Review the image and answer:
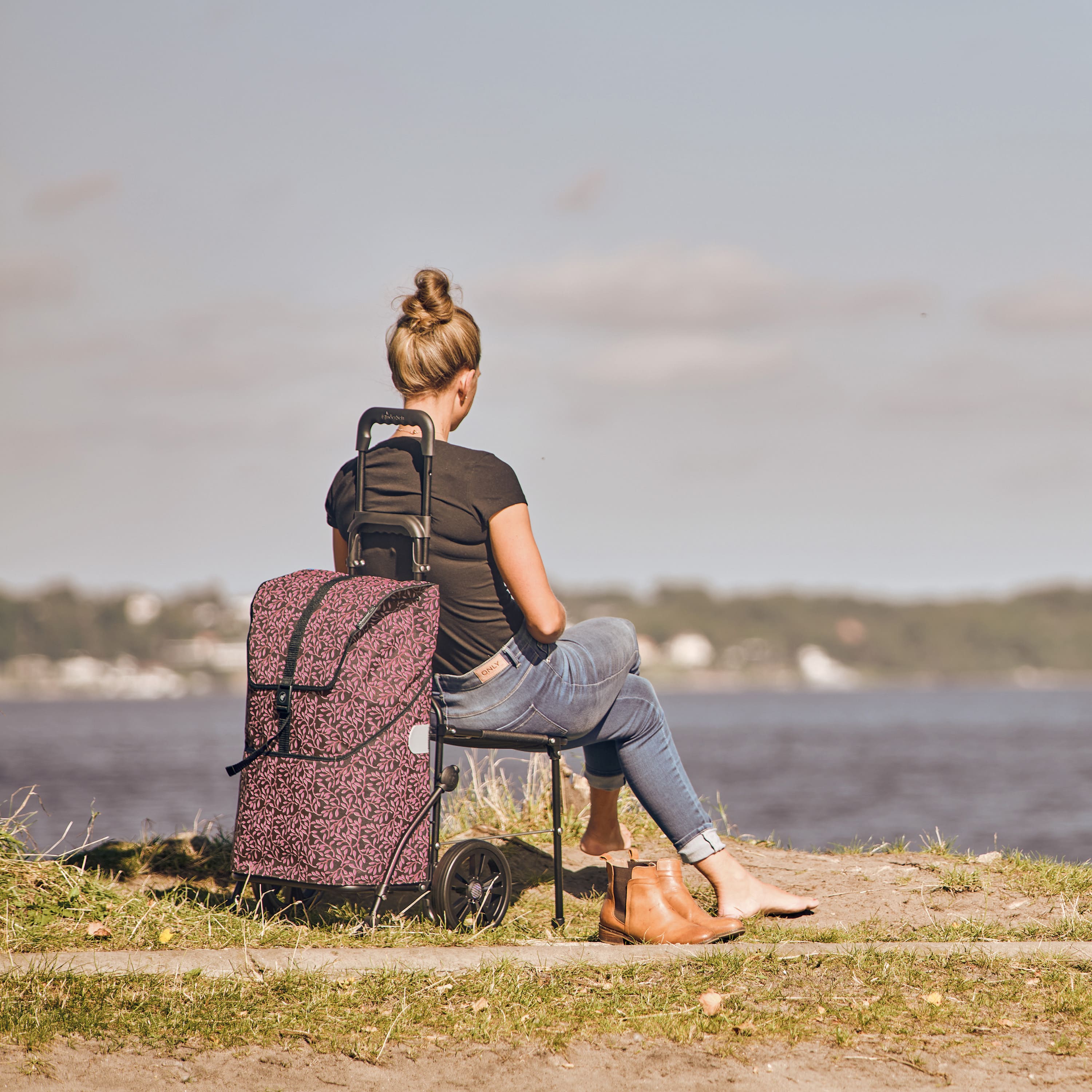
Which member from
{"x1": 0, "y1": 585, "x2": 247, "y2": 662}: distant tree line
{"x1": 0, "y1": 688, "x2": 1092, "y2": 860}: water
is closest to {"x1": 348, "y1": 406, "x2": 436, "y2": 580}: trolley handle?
{"x1": 0, "y1": 688, "x2": 1092, "y2": 860}: water

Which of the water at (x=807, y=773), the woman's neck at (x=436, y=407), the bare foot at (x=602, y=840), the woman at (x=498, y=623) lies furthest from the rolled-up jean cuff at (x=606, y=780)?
the water at (x=807, y=773)

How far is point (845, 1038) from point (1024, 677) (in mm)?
182111

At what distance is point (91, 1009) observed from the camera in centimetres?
352

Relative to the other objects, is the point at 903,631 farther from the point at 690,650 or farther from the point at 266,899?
the point at 266,899

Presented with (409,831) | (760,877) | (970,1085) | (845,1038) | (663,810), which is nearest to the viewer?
(970,1085)

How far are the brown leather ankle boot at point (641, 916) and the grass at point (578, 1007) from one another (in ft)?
0.89

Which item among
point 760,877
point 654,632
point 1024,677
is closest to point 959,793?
point 760,877

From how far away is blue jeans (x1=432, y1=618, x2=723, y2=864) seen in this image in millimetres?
4555

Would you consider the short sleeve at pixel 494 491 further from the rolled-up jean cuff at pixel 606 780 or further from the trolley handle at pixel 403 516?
the rolled-up jean cuff at pixel 606 780

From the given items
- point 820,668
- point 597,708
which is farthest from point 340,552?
point 820,668

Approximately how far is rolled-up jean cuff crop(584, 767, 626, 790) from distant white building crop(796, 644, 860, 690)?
166 metres

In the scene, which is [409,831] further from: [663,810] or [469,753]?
[469,753]

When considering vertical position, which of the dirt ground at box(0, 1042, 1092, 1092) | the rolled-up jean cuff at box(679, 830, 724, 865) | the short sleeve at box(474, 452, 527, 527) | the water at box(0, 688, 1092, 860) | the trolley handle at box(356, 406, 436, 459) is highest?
the trolley handle at box(356, 406, 436, 459)

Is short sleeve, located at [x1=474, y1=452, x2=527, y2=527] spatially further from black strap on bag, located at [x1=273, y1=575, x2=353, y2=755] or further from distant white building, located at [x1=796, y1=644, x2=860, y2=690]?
distant white building, located at [x1=796, y1=644, x2=860, y2=690]
